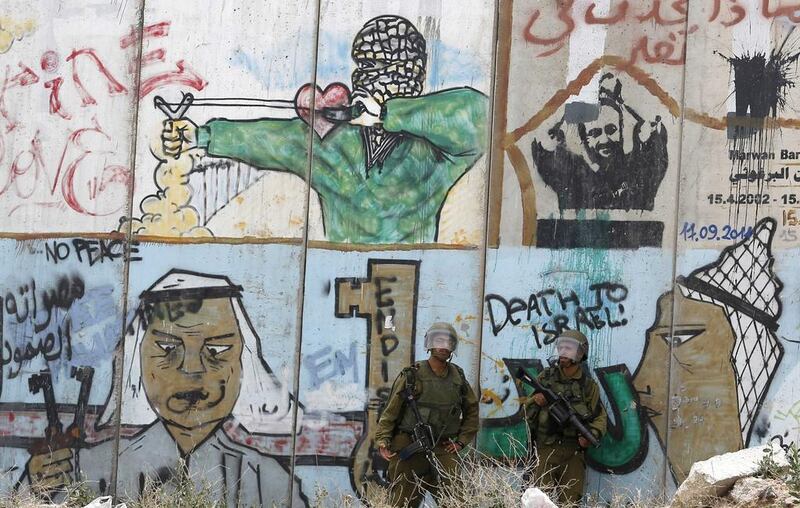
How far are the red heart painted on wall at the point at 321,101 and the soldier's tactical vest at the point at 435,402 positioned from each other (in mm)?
1760

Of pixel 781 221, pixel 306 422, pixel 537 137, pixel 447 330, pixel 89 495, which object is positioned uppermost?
pixel 537 137

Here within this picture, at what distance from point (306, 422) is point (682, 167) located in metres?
3.02

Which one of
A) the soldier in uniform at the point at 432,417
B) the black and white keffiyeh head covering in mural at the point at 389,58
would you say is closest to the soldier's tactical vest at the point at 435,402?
the soldier in uniform at the point at 432,417

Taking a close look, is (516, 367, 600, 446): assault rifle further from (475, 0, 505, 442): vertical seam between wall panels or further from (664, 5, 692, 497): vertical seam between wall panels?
(664, 5, 692, 497): vertical seam between wall panels

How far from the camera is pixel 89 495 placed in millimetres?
7797

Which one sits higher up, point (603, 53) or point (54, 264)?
point (603, 53)

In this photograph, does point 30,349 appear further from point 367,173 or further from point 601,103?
point 601,103

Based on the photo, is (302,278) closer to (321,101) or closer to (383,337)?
(383,337)

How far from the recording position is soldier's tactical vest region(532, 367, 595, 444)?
7184 millimetres

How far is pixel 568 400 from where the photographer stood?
7.18m

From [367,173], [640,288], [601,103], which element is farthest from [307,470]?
[601,103]

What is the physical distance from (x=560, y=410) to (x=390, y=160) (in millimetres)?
2016

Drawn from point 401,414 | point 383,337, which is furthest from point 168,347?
point 401,414

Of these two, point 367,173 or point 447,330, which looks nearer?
point 447,330
